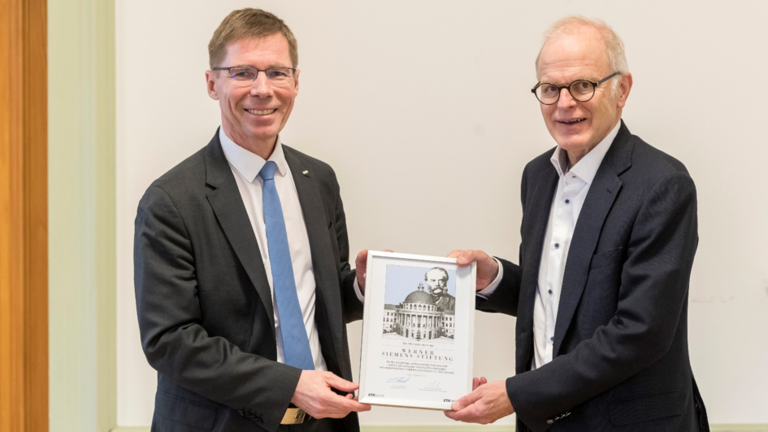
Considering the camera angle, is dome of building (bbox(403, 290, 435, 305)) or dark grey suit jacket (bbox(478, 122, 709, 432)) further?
dome of building (bbox(403, 290, 435, 305))

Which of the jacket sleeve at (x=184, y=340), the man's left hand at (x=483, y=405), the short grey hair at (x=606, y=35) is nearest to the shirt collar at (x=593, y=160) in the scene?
the short grey hair at (x=606, y=35)

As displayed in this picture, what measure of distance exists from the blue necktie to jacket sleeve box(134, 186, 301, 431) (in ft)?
0.36

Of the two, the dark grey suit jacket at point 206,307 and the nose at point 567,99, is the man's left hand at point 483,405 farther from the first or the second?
the nose at point 567,99

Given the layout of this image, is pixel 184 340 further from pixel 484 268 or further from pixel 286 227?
pixel 484 268

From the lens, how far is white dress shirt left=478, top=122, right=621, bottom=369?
89.7 inches

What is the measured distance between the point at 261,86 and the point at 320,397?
3.28 ft

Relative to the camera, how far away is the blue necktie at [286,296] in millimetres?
2191

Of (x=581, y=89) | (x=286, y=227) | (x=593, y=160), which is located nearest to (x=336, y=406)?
(x=286, y=227)

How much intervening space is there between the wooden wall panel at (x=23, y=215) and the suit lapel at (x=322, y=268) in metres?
1.36

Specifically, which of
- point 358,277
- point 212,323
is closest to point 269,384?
point 212,323

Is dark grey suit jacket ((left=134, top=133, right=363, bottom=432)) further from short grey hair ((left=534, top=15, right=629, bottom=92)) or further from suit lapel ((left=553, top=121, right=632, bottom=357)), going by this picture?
short grey hair ((left=534, top=15, right=629, bottom=92))

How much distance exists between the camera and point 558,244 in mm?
2285

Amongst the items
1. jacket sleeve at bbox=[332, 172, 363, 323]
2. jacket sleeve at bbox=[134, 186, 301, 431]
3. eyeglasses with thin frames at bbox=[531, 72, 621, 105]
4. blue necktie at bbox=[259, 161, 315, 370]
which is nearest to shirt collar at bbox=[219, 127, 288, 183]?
blue necktie at bbox=[259, 161, 315, 370]

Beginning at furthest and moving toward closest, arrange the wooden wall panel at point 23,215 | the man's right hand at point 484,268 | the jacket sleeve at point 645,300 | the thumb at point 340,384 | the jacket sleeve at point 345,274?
the wooden wall panel at point 23,215, the jacket sleeve at point 345,274, the man's right hand at point 484,268, the thumb at point 340,384, the jacket sleeve at point 645,300
